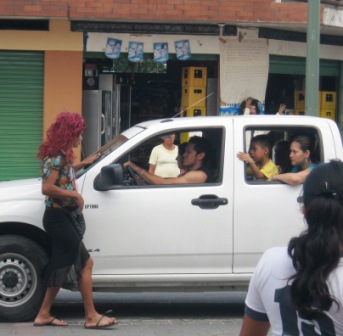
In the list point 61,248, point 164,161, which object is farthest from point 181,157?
point 61,248

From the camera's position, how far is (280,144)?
25.8 feet

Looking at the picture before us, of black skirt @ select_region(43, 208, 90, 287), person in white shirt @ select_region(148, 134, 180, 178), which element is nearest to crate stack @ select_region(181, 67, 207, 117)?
person in white shirt @ select_region(148, 134, 180, 178)

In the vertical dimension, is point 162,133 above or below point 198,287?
above

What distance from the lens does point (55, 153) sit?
7219mm

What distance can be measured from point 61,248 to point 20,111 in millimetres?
9470

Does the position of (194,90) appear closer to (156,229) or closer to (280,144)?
(280,144)

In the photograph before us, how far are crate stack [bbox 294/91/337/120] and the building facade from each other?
89cm

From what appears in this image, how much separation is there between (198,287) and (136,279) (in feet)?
1.81

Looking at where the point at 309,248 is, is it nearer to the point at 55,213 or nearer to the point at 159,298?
the point at 55,213

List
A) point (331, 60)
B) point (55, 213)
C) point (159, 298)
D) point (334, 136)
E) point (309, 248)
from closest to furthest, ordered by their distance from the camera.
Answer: point (309, 248) < point (55, 213) < point (334, 136) < point (159, 298) < point (331, 60)

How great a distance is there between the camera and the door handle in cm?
742

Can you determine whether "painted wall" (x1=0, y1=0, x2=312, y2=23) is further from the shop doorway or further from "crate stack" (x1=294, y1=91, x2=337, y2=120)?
"crate stack" (x1=294, y1=91, x2=337, y2=120)

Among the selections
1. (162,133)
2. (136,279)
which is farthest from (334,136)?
(136,279)

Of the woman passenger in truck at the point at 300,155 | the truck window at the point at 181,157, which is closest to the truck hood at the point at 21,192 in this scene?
the truck window at the point at 181,157
